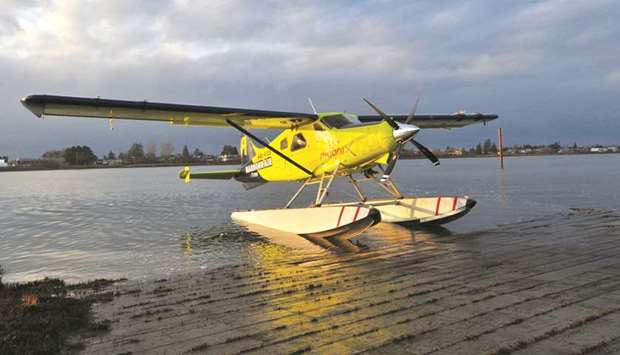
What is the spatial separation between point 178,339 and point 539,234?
781cm

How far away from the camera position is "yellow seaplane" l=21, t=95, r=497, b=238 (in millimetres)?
9365

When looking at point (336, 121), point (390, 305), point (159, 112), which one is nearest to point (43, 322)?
point (390, 305)

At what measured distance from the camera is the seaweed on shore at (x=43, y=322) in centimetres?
348

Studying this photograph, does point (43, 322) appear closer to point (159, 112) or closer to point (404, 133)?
point (159, 112)

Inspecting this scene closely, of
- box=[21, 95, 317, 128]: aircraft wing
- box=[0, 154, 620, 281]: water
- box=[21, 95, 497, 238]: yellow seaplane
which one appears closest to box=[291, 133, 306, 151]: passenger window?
box=[21, 95, 497, 238]: yellow seaplane

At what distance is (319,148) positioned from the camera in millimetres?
11344

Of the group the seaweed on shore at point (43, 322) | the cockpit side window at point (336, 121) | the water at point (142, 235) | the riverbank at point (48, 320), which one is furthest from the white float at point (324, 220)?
the seaweed on shore at point (43, 322)

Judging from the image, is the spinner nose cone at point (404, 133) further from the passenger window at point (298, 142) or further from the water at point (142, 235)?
the passenger window at point (298, 142)

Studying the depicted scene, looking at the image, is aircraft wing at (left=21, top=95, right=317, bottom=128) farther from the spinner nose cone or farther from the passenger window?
the spinner nose cone

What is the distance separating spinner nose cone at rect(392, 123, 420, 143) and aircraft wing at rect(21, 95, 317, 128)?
97.6 inches

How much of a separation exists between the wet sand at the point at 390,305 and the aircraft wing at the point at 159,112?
14.1 feet

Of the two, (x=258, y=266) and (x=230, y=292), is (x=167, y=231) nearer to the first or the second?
(x=258, y=266)

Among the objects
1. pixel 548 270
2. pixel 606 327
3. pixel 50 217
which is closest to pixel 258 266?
pixel 548 270

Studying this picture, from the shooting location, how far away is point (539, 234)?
9016 mm
